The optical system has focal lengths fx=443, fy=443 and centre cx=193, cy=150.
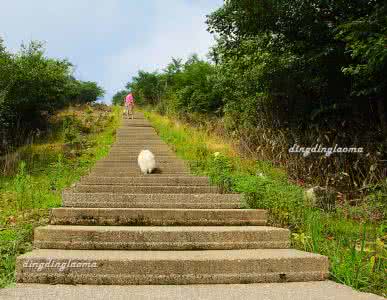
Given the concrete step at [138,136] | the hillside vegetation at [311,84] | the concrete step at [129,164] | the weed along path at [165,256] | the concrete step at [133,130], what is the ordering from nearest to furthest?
the weed along path at [165,256] → the hillside vegetation at [311,84] → the concrete step at [129,164] → the concrete step at [138,136] → the concrete step at [133,130]

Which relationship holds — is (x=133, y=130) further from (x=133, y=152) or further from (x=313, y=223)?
(x=313, y=223)

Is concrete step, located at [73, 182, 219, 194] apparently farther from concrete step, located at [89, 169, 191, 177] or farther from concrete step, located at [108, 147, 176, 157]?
Result: concrete step, located at [108, 147, 176, 157]

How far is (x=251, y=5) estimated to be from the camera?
10602 mm

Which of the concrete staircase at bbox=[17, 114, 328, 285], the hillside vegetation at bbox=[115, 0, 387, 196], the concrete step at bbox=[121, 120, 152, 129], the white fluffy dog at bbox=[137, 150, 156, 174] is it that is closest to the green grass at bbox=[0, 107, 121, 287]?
the concrete staircase at bbox=[17, 114, 328, 285]

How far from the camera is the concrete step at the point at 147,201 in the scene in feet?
18.1

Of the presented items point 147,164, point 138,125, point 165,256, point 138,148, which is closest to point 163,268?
point 165,256

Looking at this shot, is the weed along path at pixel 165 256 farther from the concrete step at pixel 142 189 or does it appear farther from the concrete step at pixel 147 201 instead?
the concrete step at pixel 142 189

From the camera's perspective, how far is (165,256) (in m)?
3.94

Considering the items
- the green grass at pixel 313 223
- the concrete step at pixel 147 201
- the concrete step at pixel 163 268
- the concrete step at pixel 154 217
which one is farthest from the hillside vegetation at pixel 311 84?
the concrete step at pixel 163 268

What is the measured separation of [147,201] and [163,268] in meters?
1.98

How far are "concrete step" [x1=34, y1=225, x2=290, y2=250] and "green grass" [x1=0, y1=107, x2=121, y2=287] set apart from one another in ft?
0.95

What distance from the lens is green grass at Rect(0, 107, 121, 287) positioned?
4352 mm

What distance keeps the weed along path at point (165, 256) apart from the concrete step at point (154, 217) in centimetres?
1

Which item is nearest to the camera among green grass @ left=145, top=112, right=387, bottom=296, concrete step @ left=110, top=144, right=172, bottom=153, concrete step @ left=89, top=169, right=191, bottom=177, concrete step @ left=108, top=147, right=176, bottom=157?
green grass @ left=145, top=112, right=387, bottom=296
